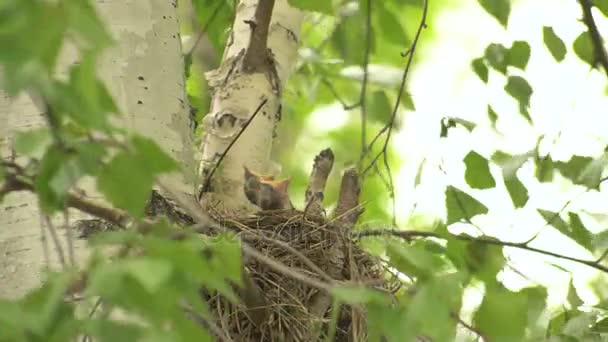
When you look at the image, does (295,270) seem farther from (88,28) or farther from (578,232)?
(88,28)

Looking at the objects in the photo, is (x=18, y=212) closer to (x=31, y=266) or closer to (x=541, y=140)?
(x=31, y=266)

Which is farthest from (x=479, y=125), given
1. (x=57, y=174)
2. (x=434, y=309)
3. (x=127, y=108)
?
(x=57, y=174)

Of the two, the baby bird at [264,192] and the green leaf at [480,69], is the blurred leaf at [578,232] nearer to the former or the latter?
the green leaf at [480,69]

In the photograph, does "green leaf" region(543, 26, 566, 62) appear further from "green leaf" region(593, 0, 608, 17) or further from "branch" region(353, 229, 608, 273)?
"branch" region(353, 229, 608, 273)

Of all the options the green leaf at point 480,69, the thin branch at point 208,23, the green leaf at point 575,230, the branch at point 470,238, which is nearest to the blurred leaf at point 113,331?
the branch at point 470,238

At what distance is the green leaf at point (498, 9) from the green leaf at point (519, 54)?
63 mm

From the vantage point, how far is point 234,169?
1.81 meters

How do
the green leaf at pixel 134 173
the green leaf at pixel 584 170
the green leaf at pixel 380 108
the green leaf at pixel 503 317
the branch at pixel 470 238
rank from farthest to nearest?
the green leaf at pixel 380 108 → the green leaf at pixel 584 170 → the branch at pixel 470 238 → the green leaf at pixel 503 317 → the green leaf at pixel 134 173

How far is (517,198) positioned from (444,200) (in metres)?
0.10

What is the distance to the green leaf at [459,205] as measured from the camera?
1368mm

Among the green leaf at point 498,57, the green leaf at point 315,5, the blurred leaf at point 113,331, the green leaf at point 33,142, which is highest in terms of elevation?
the green leaf at point 33,142

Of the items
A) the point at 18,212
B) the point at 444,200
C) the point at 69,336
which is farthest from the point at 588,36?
the point at 69,336

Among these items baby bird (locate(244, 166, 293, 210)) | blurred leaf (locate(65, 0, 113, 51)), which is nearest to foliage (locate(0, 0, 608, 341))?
blurred leaf (locate(65, 0, 113, 51))

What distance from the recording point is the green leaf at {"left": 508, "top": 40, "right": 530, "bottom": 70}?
1.50m
